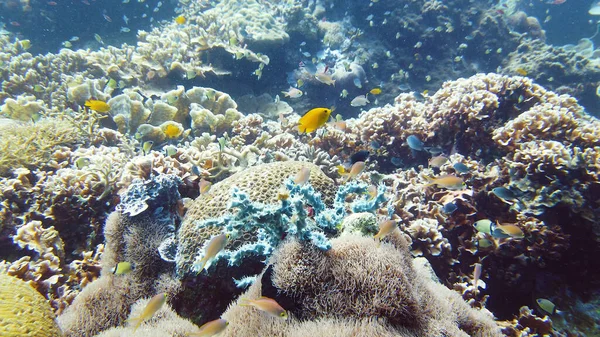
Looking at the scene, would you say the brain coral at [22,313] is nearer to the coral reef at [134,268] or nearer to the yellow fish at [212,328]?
the coral reef at [134,268]

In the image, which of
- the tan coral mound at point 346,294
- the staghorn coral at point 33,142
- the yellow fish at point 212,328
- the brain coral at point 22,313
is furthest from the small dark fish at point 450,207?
the staghorn coral at point 33,142

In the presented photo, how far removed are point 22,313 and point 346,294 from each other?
101 inches

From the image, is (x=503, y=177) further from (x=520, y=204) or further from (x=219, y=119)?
(x=219, y=119)

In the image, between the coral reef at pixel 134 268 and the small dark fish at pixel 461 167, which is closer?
the coral reef at pixel 134 268

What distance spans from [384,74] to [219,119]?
8257 millimetres

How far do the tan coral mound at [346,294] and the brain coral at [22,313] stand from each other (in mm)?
1516

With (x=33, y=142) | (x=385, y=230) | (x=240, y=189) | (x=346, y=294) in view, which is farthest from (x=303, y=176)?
(x=33, y=142)

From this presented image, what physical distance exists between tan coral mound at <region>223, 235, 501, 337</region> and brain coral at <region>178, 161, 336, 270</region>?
4.01 feet

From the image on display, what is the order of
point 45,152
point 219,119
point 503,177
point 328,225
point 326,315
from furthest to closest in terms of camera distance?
point 219,119 < point 45,152 < point 503,177 < point 328,225 < point 326,315

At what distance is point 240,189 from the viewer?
12.2ft

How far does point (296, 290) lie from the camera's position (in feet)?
7.25

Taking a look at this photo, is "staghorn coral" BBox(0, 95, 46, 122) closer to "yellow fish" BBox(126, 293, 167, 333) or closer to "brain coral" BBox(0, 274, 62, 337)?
"brain coral" BBox(0, 274, 62, 337)

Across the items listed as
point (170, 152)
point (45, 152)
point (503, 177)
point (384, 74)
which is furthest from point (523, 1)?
point (45, 152)

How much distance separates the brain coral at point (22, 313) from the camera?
2.14 m
